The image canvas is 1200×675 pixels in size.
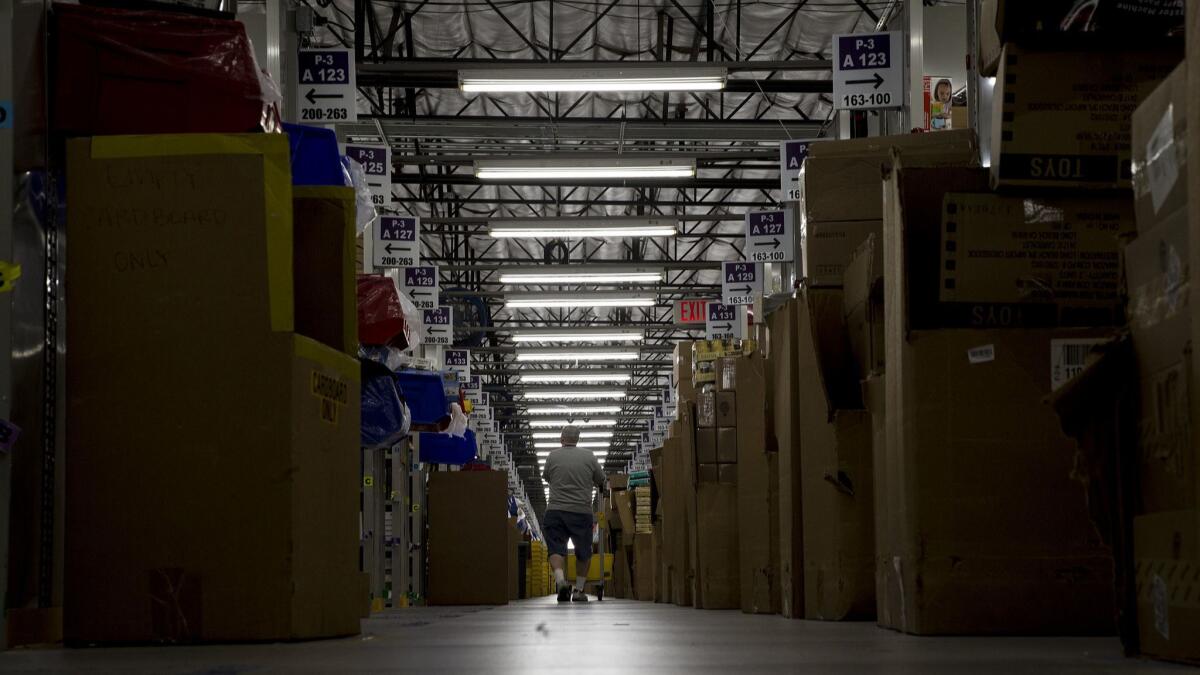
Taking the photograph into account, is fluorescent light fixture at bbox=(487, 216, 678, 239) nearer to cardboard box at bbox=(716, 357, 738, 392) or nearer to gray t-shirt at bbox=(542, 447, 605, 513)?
gray t-shirt at bbox=(542, 447, 605, 513)

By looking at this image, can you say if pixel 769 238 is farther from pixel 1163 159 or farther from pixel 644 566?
pixel 1163 159

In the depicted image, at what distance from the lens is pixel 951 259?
141 inches

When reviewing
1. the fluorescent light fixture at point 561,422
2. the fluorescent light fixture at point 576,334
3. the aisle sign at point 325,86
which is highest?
the aisle sign at point 325,86

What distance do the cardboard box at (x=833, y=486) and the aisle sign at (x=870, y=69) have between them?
15.3 ft

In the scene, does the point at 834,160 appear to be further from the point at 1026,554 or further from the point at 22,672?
the point at 22,672

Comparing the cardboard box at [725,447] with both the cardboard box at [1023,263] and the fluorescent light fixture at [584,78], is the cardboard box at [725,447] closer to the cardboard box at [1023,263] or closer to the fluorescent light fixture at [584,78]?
the fluorescent light fixture at [584,78]

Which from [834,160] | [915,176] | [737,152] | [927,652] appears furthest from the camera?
[737,152]

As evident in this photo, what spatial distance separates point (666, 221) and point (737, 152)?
1.20 meters

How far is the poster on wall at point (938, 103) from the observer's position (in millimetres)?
10055

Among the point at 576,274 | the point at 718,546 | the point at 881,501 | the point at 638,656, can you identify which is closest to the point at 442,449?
the point at 576,274

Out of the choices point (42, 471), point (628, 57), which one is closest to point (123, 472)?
point (42, 471)

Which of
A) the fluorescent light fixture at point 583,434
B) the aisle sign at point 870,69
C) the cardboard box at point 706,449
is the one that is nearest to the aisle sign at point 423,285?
the aisle sign at point 870,69

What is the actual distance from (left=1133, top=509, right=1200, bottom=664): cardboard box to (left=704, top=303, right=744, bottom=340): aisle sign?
1678 centimetres

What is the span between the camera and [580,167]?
13.2 m
